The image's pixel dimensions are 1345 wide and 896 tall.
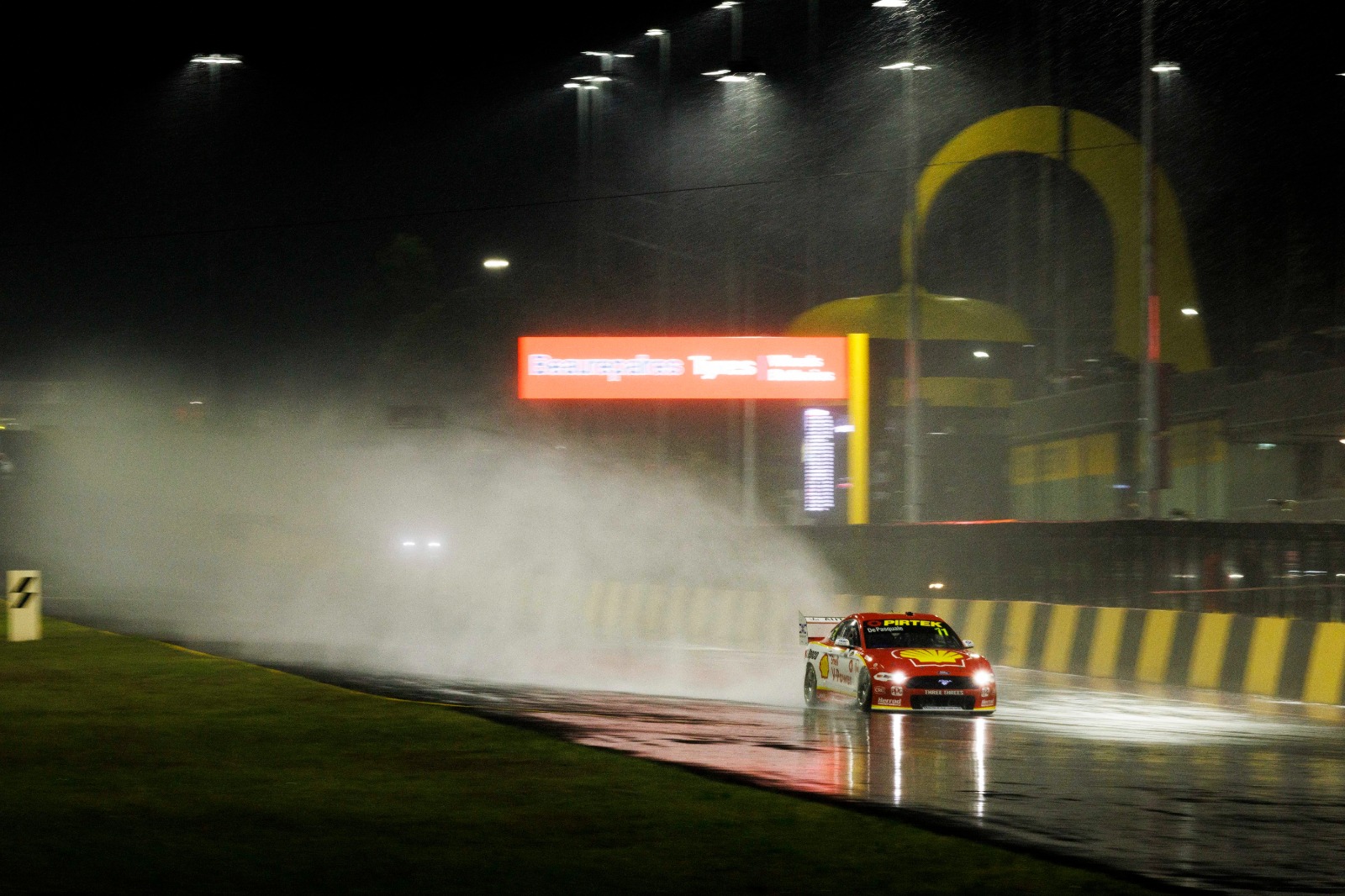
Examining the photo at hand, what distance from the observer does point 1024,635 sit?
24.0m

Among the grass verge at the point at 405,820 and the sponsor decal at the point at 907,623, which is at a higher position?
the sponsor decal at the point at 907,623

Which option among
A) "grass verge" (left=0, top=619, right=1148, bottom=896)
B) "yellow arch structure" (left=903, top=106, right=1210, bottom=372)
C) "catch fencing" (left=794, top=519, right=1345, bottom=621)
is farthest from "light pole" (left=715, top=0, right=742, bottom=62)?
"grass verge" (left=0, top=619, right=1148, bottom=896)

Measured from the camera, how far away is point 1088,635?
22.5 meters

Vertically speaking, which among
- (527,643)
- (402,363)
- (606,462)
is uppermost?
(402,363)

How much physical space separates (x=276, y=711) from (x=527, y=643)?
14.3 metres

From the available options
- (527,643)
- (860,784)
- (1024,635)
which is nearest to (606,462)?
(527,643)

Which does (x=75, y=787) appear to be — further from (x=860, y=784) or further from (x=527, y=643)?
(x=527, y=643)

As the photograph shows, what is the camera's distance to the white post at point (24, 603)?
74.9ft

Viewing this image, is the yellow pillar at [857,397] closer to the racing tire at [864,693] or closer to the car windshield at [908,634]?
the car windshield at [908,634]

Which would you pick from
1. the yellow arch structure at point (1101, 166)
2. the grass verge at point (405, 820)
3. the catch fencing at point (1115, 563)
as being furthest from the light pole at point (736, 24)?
the grass verge at point (405, 820)

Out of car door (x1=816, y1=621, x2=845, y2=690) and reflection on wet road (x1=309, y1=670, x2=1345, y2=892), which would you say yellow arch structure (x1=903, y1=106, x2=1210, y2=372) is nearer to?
car door (x1=816, y1=621, x2=845, y2=690)

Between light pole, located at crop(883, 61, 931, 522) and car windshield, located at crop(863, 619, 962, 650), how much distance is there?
13439 millimetres

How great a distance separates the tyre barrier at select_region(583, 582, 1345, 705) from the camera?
61.2 ft

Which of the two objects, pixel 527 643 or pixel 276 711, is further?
pixel 527 643
